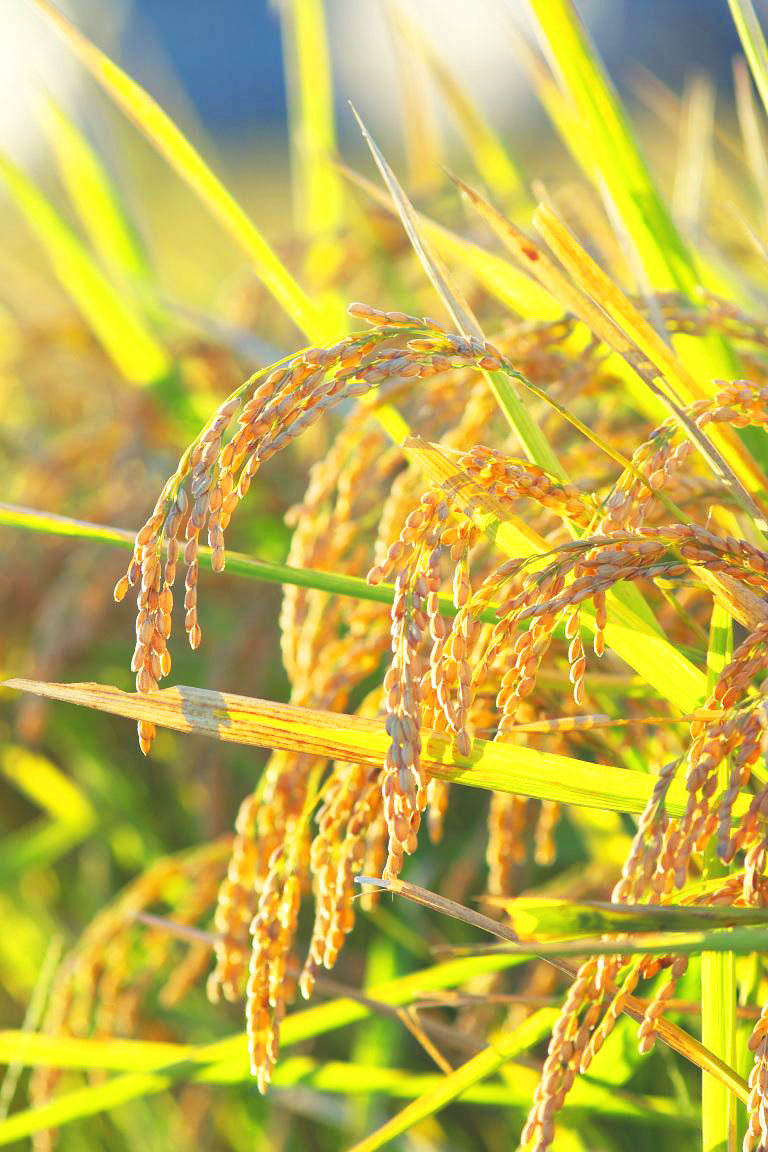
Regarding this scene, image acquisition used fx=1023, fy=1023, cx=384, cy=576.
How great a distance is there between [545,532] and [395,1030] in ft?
2.70

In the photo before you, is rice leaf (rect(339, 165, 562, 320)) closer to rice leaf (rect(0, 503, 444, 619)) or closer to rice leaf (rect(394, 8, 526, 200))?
rice leaf (rect(0, 503, 444, 619))

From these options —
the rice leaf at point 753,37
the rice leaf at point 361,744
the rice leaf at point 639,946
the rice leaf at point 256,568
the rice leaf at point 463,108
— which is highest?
the rice leaf at point 463,108

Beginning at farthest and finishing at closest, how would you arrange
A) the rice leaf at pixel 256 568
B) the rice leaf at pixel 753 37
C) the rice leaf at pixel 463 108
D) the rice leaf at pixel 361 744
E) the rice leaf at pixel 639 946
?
1. the rice leaf at pixel 463 108
2. the rice leaf at pixel 753 37
3. the rice leaf at pixel 256 568
4. the rice leaf at pixel 361 744
5. the rice leaf at pixel 639 946

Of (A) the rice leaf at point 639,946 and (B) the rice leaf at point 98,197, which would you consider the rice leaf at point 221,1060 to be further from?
(B) the rice leaf at point 98,197

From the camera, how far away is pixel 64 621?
6.04 feet

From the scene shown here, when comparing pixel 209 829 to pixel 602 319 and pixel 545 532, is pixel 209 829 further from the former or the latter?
pixel 602 319

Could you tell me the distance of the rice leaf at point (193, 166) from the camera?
38.4 inches

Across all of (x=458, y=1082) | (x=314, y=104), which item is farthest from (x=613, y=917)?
(x=314, y=104)

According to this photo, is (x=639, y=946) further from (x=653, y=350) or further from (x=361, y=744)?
(x=653, y=350)

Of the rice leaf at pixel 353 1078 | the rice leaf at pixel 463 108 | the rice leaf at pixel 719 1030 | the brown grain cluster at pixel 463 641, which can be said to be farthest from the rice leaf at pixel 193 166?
the rice leaf at pixel 463 108

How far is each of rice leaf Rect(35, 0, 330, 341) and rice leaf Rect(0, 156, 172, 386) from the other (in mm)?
861

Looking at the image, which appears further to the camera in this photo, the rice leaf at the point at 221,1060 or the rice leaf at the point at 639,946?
the rice leaf at the point at 221,1060

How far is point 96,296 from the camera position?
1.92 m

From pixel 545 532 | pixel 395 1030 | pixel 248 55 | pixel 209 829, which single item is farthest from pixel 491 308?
pixel 248 55
